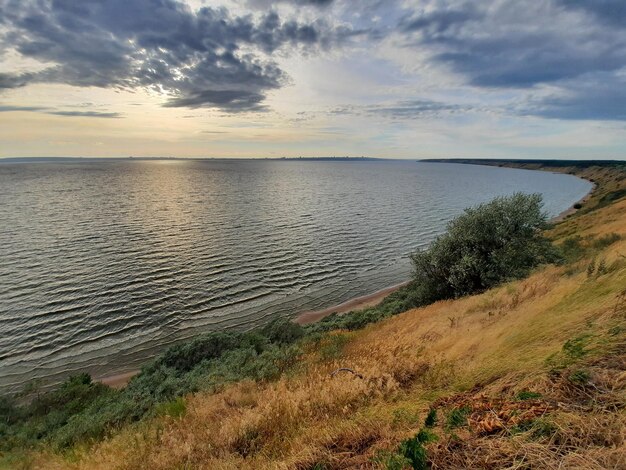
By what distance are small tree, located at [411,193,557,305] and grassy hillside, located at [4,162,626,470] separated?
25.9 feet

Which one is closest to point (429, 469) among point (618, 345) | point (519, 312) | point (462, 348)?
point (618, 345)

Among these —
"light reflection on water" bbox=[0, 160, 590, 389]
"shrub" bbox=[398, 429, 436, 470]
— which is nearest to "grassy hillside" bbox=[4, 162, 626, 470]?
"shrub" bbox=[398, 429, 436, 470]

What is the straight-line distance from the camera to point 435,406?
20.4ft

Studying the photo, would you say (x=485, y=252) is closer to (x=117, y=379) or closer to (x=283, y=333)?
(x=283, y=333)

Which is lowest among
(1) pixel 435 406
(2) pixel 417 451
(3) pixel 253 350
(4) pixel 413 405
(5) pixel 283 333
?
(5) pixel 283 333

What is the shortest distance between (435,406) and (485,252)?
1923cm

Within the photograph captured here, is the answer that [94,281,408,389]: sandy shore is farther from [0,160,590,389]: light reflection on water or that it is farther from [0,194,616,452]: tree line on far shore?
[0,194,616,452]: tree line on far shore

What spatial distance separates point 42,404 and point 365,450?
18.3 metres

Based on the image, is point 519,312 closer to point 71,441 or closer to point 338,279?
point 71,441

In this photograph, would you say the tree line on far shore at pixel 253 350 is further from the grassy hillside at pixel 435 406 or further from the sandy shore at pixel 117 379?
the grassy hillside at pixel 435 406

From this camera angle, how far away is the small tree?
21188 millimetres

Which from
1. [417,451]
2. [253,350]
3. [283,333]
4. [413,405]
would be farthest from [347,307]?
[417,451]

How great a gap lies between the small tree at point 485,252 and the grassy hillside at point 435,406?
25.9 feet

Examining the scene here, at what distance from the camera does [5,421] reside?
591 inches
